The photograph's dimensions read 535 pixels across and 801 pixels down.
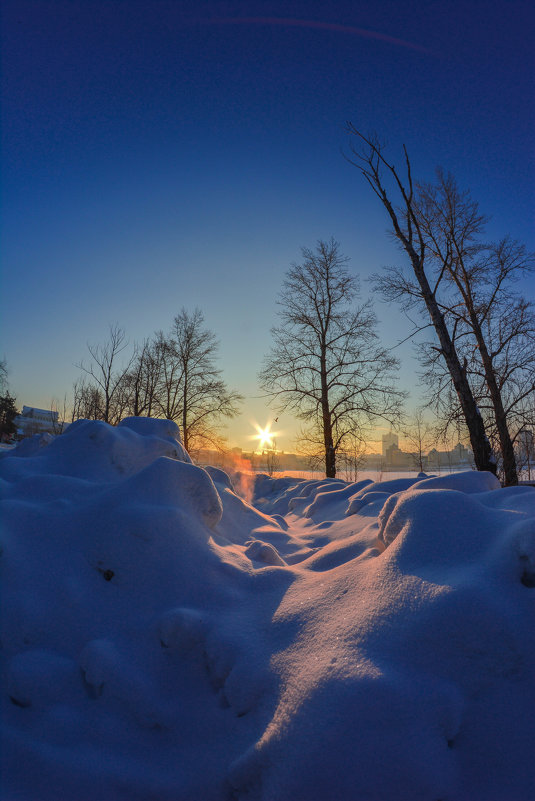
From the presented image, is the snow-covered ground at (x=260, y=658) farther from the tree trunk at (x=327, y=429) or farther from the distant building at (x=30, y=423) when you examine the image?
the distant building at (x=30, y=423)

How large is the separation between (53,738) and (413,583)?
1.50m

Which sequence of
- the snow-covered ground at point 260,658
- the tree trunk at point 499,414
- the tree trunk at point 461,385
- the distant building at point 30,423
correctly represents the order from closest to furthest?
the snow-covered ground at point 260,658 → the tree trunk at point 461,385 → the tree trunk at point 499,414 → the distant building at point 30,423

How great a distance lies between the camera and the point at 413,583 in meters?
1.44

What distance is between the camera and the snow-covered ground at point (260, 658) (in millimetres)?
1039

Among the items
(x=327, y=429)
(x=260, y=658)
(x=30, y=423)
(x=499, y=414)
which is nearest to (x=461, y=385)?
(x=499, y=414)

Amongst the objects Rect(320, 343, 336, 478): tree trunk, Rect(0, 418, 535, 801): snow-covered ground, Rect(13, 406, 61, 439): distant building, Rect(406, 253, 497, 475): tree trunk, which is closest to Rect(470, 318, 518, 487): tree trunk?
Rect(406, 253, 497, 475): tree trunk

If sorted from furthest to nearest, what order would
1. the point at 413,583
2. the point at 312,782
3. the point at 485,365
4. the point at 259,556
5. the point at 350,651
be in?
the point at 485,365
the point at 259,556
the point at 413,583
the point at 350,651
the point at 312,782

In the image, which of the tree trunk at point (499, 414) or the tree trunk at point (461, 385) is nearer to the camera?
the tree trunk at point (461, 385)

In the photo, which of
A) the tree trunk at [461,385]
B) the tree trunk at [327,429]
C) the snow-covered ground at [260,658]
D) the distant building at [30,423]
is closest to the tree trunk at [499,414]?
the tree trunk at [461,385]

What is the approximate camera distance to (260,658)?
143cm

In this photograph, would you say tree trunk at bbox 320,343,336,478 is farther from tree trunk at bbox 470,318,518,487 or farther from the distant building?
the distant building

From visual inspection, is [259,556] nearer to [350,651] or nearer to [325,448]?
[350,651]

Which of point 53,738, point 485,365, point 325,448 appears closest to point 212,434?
point 325,448

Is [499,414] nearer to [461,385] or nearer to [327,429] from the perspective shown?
[461,385]
